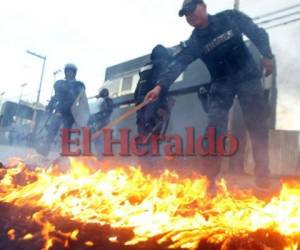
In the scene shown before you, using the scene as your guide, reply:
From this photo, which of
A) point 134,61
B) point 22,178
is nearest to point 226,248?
point 22,178

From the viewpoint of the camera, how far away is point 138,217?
9.71 ft

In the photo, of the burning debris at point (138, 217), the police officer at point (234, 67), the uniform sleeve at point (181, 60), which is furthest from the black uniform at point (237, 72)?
the burning debris at point (138, 217)

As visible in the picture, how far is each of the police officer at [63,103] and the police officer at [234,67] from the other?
176 inches

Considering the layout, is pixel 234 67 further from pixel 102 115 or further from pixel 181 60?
pixel 102 115

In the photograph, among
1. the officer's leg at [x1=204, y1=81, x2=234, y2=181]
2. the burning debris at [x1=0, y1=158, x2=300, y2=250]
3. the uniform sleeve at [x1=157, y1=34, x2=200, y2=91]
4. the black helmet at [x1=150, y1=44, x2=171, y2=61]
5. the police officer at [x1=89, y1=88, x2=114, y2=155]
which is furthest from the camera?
the police officer at [x1=89, y1=88, x2=114, y2=155]

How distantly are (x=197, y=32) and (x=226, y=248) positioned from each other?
301cm

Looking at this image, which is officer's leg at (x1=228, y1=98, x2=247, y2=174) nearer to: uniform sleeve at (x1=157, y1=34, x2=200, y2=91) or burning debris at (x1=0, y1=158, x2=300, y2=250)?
Answer: uniform sleeve at (x1=157, y1=34, x2=200, y2=91)

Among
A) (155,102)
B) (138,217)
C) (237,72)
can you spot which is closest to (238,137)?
(155,102)

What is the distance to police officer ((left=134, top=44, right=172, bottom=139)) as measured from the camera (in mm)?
6742

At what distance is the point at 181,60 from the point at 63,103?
4514 millimetres

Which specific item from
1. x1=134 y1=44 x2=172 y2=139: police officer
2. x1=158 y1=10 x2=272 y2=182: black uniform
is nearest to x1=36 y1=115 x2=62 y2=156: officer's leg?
x1=134 y1=44 x2=172 y2=139: police officer

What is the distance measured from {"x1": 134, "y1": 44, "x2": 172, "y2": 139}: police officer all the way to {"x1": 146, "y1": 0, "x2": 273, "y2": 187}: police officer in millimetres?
2293

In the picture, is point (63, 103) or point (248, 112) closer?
point (248, 112)

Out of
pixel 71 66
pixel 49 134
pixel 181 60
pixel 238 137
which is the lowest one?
pixel 49 134
